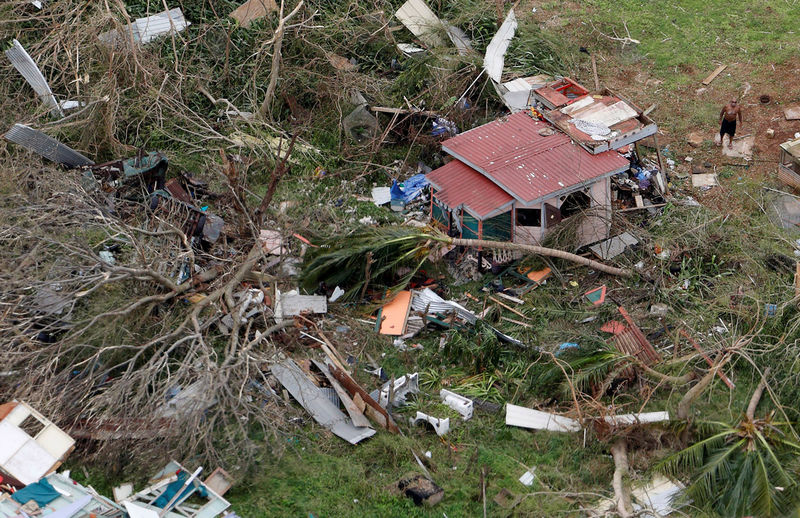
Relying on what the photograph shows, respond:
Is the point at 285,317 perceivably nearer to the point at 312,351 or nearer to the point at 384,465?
the point at 312,351

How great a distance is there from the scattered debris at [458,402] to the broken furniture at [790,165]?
7047 mm

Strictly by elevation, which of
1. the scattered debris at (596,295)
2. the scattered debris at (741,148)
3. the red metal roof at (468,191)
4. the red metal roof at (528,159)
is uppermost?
the red metal roof at (528,159)

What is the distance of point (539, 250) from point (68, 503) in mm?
6531

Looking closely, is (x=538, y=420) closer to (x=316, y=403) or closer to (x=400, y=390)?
(x=400, y=390)

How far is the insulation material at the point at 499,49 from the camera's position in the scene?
1384 centimetres

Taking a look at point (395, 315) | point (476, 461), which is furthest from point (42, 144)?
point (476, 461)

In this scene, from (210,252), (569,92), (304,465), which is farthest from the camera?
(569,92)

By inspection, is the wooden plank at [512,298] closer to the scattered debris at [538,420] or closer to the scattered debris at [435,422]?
the scattered debris at [538,420]

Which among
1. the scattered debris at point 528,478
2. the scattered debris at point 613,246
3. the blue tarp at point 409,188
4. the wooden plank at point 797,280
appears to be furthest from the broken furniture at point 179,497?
the wooden plank at point 797,280

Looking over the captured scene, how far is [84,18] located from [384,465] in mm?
10243

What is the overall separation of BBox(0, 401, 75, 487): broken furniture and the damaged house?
5832 millimetres

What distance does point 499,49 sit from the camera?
14.5 meters

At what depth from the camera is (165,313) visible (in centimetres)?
938

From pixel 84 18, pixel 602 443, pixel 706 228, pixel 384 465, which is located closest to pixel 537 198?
pixel 706 228
